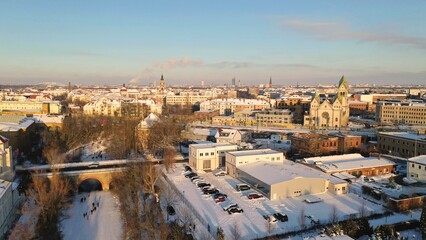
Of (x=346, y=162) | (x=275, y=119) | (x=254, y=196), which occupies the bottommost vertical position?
(x=254, y=196)

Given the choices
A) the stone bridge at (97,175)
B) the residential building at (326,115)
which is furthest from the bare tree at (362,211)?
the residential building at (326,115)

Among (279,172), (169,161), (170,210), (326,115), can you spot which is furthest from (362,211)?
(326,115)

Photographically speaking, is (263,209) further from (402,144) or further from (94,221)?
(402,144)

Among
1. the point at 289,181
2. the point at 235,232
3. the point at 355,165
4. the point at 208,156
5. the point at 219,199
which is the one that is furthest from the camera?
the point at 208,156

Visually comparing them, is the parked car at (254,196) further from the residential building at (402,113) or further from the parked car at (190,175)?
the residential building at (402,113)

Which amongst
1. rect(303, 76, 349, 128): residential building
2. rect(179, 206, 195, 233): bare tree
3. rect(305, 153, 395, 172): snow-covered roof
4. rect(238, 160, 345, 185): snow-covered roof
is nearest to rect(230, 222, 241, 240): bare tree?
rect(179, 206, 195, 233): bare tree

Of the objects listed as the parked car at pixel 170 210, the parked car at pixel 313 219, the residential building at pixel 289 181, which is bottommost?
the parked car at pixel 170 210
